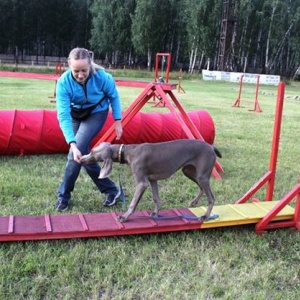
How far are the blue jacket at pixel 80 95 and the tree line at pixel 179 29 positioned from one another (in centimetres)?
4197

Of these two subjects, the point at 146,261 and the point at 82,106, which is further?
the point at 82,106

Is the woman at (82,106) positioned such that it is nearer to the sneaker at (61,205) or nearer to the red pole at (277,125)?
the sneaker at (61,205)

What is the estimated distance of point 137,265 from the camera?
11.5 feet

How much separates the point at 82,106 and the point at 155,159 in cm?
107

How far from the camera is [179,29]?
5300 centimetres

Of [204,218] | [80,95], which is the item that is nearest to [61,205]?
[80,95]

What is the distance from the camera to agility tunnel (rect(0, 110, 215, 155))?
6.72 meters

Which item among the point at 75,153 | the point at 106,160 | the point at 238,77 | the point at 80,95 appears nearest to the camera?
the point at 106,160

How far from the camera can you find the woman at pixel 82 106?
4164mm

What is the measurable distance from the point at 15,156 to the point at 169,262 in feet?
13.4

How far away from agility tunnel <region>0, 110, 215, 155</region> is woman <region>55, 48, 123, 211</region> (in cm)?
211

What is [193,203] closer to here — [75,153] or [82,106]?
[75,153]

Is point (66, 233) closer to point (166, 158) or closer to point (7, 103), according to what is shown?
point (166, 158)

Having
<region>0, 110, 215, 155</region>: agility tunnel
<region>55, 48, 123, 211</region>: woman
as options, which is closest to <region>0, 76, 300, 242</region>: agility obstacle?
<region>55, 48, 123, 211</region>: woman
